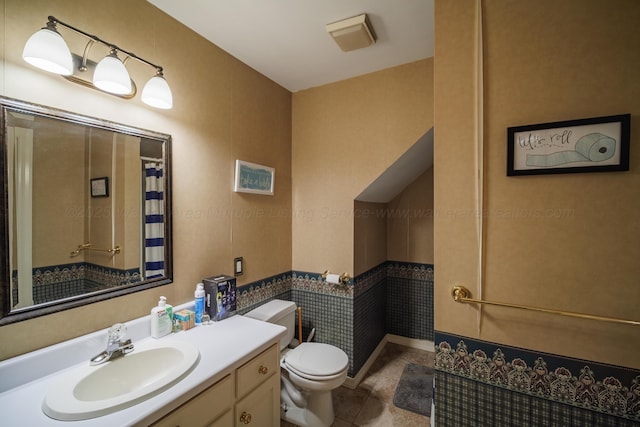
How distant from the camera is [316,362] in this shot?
1.74m

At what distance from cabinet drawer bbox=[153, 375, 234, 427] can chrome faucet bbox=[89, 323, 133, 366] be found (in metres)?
0.42

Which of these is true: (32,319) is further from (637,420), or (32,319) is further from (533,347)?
(637,420)

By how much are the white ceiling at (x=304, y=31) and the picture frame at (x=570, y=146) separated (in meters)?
0.93

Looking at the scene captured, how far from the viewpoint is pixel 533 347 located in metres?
1.06

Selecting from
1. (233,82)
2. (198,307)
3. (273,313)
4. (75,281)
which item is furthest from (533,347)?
(233,82)

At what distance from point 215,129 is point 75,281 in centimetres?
110

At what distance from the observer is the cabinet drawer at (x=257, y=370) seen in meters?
1.18

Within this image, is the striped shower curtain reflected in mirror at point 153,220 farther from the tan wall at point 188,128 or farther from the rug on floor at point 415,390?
the rug on floor at point 415,390

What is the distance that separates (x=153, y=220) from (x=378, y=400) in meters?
2.03

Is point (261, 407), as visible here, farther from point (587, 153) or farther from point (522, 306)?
point (587, 153)

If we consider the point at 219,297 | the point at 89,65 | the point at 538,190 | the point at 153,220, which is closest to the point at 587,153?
the point at 538,190

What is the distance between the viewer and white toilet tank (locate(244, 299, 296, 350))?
6.07ft

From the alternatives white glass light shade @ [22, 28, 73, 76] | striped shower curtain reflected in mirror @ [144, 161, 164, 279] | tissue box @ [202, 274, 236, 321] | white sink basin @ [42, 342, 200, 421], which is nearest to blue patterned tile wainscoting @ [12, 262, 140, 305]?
striped shower curtain reflected in mirror @ [144, 161, 164, 279]

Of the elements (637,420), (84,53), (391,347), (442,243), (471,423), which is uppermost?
(84,53)
